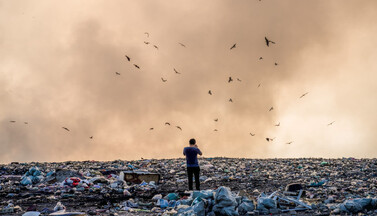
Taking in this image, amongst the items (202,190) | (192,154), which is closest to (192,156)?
(192,154)

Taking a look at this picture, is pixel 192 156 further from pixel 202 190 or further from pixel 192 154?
pixel 202 190

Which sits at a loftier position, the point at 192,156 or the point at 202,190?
the point at 192,156

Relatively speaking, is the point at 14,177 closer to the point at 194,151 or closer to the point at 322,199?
the point at 194,151

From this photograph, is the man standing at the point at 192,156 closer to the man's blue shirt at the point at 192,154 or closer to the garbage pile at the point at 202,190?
the man's blue shirt at the point at 192,154

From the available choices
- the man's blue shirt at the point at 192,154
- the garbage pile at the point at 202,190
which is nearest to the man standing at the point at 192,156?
the man's blue shirt at the point at 192,154

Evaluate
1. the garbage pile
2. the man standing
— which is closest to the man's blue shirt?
the man standing

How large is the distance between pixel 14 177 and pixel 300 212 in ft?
31.0

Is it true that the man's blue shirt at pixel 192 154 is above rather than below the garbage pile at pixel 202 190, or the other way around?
above

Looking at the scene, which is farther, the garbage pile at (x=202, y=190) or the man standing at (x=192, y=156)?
→ the man standing at (x=192, y=156)

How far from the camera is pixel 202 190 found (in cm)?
714

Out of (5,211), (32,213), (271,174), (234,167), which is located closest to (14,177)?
(5,211)

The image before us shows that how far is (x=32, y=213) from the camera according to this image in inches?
254

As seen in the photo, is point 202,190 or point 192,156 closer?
point 202,190

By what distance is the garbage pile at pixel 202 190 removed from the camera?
6.34 m
